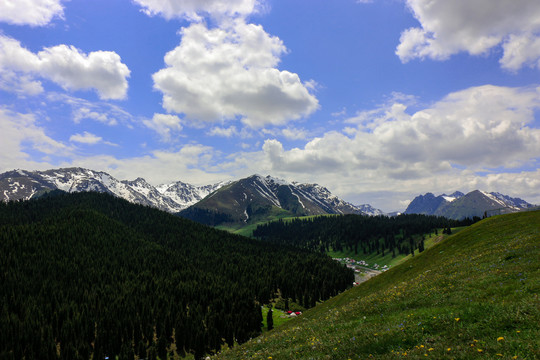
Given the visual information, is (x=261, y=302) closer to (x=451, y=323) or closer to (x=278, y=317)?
(x=278, y=317)

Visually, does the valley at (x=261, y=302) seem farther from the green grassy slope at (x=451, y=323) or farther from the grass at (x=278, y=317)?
the grass at (x=278, y=317)

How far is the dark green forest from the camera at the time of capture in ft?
291

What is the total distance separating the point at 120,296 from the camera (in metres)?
119

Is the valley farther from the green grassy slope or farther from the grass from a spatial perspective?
the grass

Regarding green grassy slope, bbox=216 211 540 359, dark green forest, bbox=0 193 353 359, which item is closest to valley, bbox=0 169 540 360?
green grassy slope, bbox=216 211 540 359

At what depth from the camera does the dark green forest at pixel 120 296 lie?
291 feet

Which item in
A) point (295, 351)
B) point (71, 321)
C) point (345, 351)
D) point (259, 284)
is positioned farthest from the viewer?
point (259, 284)

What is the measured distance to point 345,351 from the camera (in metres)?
18.9

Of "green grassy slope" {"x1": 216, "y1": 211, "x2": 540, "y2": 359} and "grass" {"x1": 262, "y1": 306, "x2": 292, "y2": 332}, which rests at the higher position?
"green grassy slope" {"x1": 216, "y1": 211, "x2": 540, "y2": 359}

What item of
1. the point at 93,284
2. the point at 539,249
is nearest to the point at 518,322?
the point at 539,249

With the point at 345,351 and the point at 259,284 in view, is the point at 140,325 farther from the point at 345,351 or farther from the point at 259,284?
the point at 345,351

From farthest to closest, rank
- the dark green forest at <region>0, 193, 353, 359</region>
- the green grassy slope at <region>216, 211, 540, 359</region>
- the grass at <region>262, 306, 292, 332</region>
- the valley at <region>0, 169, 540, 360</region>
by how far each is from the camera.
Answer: the grass at <region>262, 306, 292, 332</region> → the dark green forest at <region>0, 193, 353, 359</region> → the valley at <region>0, 169, 540, 360</region> → the green grassy slope at <region>216, 211, 540, 359</region>

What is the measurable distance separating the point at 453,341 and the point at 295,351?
469 inches

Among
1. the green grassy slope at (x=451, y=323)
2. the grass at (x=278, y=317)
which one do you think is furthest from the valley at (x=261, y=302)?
the grass at (x=278, y=317)
